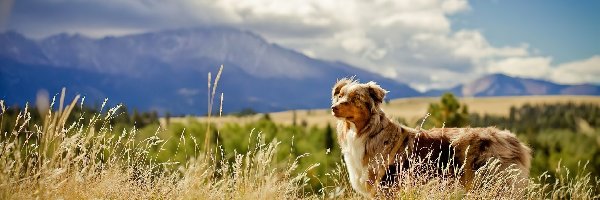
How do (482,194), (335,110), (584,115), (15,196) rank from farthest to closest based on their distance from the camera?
(584,115)
(335,110)
(482,194)
(15,196)

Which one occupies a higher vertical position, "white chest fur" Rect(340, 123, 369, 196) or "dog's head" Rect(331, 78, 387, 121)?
"dog's head" Rect(331, 78, 387, 121)

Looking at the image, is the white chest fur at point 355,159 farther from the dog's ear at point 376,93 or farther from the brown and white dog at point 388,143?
the dog's ear at point 376,93

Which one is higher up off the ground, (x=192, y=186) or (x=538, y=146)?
(x=192, y=186)

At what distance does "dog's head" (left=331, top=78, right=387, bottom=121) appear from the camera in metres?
7.79

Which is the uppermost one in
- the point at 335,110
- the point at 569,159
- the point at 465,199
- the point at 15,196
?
the point at 335,110

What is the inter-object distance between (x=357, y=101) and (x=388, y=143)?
0.70 metres

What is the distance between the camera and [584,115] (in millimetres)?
124938

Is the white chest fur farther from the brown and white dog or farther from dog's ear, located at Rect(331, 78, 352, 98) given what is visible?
dog's ear, located at Rect(331, 78, 352, 98)

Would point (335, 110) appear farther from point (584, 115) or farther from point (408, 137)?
point (584, 115)

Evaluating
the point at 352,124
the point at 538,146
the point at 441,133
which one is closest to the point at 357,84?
the point at 352,124

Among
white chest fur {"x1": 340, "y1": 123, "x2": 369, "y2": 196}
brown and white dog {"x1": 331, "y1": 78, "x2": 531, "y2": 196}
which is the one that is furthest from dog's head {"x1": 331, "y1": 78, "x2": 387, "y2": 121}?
white chest fur {"x1": 340, "y1": 123, "x2": 369, "y2": 196}

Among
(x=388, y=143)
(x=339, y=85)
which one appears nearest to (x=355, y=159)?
(x=388, y=143)

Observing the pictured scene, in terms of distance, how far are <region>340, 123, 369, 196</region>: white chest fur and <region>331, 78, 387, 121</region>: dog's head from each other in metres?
0.29

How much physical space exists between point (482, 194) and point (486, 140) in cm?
240
